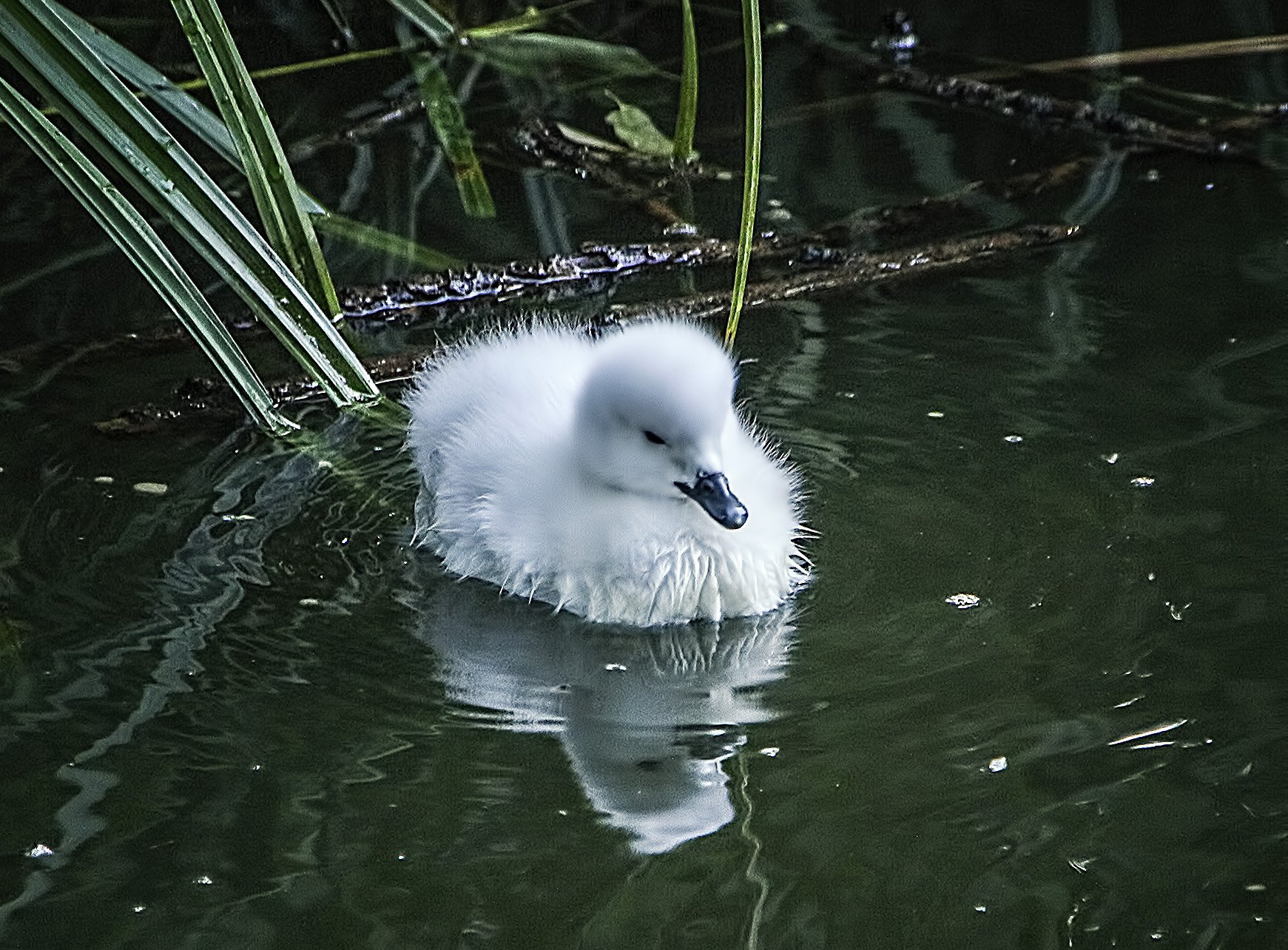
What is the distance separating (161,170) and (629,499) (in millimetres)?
676

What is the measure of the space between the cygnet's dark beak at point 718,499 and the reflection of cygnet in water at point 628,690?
0.16 meters

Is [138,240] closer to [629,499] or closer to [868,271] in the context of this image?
[629,499]

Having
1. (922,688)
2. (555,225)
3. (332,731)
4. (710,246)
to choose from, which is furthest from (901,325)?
(332,731)

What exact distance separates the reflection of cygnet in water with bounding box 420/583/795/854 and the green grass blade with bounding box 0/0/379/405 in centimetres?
37

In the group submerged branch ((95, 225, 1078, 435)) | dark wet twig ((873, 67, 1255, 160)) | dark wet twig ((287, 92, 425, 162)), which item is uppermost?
dark wet twig ((287, 92, 425, 162))

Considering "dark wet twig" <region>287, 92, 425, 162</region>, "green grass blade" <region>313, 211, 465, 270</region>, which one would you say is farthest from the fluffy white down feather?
"dark wet twig" <region>287, 92, 425, 162</region>

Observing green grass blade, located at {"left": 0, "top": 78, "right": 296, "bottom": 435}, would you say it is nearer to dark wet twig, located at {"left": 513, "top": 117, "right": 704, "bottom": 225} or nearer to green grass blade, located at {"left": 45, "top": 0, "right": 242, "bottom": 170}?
green grass blade, located at {"left": 45, "top": 0, "right": 242, "bottom": 170}

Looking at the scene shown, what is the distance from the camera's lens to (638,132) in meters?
4.17

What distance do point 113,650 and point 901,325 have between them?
1380 mm

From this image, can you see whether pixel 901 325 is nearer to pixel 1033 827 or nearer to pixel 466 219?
pixel 466 219

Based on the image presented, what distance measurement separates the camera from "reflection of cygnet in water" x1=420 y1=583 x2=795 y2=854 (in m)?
2.03

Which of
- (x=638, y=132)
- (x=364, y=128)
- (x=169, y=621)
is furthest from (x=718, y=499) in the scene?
(x=364, y=128)

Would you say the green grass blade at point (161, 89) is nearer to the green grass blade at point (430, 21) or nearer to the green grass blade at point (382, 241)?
the green grass blade at point (382, 241)

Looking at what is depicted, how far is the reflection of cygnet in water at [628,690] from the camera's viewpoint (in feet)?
6.65
